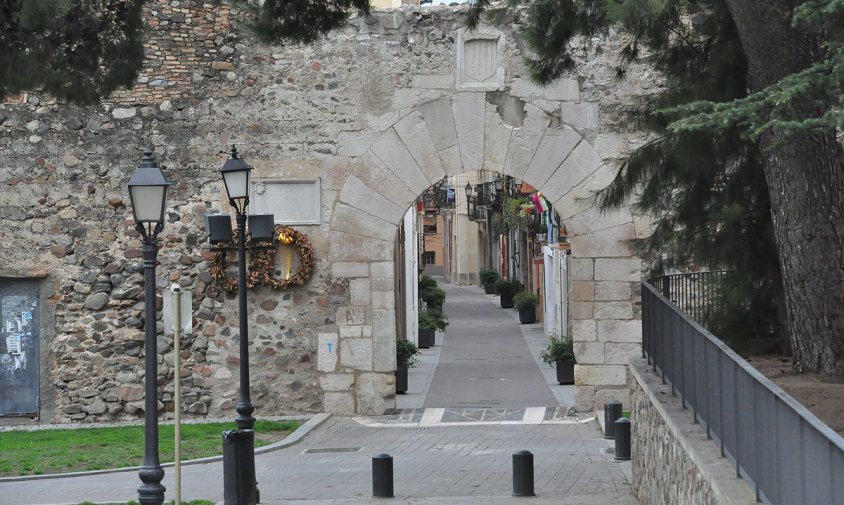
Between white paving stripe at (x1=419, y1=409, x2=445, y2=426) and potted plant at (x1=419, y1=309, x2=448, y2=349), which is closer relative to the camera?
white paving stripe at (x1=419, y1=409, x2=445, y2=426)

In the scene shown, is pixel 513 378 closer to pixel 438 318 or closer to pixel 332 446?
pixel 332 446

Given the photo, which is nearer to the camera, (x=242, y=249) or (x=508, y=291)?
(x=242, y=249)


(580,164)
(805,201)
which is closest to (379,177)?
(580,164)

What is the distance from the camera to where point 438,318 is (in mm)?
29469

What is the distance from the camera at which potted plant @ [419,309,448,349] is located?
90.6 feet

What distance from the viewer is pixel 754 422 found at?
18.6ft

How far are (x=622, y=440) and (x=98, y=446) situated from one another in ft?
18.4

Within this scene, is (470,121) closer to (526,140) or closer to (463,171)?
(463,171)

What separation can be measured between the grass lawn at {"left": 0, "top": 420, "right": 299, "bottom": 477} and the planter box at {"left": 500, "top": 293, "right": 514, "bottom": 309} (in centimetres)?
2664

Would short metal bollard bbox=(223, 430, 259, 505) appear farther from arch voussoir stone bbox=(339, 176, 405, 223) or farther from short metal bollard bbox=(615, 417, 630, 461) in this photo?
arch voussoir stone bbox=(339, 176, 405, 223)

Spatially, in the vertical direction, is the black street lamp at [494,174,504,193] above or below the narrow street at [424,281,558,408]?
above

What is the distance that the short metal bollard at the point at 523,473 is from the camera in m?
11.0

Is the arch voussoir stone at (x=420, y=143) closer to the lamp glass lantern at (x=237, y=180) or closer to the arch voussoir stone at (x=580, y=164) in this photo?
the arch voussoir stone at (x=580, y=164)

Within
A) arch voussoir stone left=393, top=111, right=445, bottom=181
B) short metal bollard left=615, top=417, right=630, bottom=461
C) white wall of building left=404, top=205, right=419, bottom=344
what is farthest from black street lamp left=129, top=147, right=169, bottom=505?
white wall of building left=404, top=205, right=419, bottom=344
